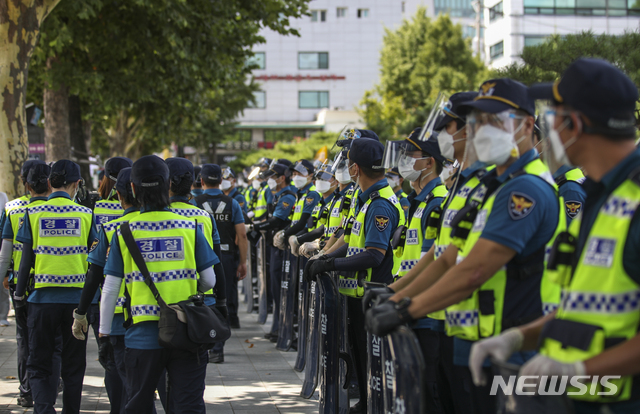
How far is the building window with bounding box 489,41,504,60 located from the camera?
45800mm

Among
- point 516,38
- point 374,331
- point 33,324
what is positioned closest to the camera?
point 374,331

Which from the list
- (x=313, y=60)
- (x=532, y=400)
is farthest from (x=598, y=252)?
(x=313, y=60)

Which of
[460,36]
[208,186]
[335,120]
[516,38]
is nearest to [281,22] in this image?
[208,186]

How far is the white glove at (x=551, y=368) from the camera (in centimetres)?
215

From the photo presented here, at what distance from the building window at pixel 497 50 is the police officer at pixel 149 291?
44.3m

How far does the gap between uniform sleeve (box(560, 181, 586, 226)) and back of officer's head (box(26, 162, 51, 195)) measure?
15.1 ft

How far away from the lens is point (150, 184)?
432 centimetres

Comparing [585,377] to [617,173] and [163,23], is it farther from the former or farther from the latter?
[163,23]

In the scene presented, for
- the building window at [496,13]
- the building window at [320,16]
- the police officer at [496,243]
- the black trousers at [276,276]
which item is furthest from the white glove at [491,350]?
the building window at [320,16]

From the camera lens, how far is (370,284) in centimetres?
470

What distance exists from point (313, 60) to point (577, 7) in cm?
2351

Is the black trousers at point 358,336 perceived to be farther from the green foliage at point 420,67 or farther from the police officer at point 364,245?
the green foliage at point 420,67

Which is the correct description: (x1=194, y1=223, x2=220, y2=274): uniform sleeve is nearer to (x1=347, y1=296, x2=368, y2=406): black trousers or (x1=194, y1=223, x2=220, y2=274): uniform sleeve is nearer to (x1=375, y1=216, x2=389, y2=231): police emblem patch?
(x1=375, y1=216, x2=389, y2=231): police emblem patch

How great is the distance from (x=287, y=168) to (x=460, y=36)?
2872cm
